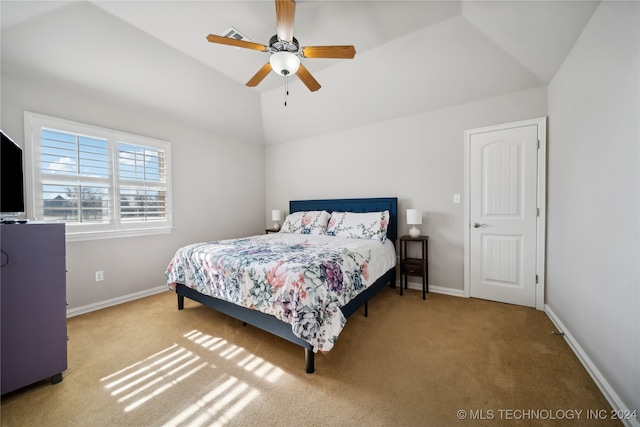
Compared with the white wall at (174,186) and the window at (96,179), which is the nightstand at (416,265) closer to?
the white wall at (174,186)

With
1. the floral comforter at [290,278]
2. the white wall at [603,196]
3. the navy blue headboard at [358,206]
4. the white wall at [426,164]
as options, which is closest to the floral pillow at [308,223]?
the navy blue headboard at [358,206]

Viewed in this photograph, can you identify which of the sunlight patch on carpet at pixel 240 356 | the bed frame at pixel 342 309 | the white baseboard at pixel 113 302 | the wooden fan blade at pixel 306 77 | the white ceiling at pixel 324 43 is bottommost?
the sunlight patch on carpet at pixel 240 356

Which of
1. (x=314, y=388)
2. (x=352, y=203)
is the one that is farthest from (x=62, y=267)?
(x=352, y=203)

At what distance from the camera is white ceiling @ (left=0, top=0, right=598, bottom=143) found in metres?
1.99

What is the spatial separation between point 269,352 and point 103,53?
319 cm

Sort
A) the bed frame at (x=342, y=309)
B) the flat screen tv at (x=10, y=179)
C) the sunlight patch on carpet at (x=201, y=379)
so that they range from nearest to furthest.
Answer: the sunlight patch on carpet at (x=201, y=379) < the flat screen tv at (x=10, y=179) < the bed frame at (x=342, y=309)

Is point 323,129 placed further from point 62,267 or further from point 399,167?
point 62,267

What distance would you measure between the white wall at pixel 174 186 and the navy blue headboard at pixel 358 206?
1.06 m

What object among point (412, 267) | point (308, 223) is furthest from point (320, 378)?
point (308, 223)

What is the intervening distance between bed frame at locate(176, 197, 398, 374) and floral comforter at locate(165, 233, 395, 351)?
8 centimetres

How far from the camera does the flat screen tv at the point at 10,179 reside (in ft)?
5.10

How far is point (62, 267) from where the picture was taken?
1.59 metres

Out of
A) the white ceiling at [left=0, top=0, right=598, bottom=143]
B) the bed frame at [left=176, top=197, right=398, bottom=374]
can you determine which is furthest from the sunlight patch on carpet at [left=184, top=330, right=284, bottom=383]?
the white ceiling at [left=0, top=0, right=598, bottom=143]

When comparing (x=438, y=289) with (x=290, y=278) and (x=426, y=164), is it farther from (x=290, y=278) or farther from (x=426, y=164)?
(x=290, y=278)
